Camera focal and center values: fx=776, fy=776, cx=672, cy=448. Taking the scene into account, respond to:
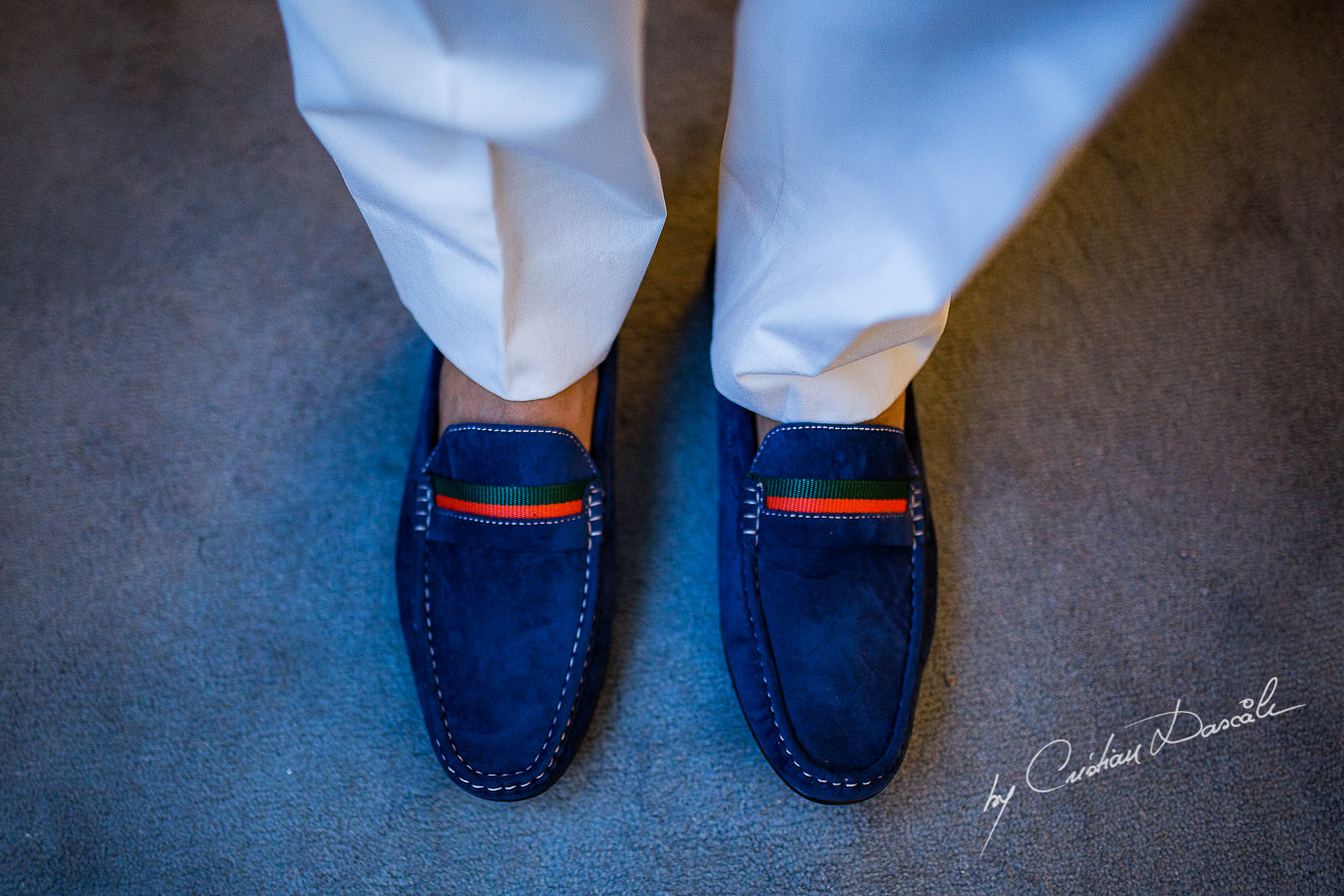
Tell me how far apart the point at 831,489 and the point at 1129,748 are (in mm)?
342

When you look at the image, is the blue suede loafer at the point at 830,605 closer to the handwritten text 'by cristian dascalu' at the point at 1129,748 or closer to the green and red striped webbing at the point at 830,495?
the green and red striped webbing at the point at 830,495

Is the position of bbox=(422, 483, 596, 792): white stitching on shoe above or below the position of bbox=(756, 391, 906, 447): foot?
below

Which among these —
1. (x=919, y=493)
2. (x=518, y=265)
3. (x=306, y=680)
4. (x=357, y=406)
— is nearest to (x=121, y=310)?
(x=357, y=406)

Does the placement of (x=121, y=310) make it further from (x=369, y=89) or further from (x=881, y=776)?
(x=881, y=776)

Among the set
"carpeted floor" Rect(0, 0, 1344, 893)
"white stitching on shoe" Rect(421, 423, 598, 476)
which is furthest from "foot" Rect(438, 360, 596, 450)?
Answer: "carpeted floor" Rect(0, 0, 1344, 893)

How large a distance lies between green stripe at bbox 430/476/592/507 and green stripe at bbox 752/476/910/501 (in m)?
0.15

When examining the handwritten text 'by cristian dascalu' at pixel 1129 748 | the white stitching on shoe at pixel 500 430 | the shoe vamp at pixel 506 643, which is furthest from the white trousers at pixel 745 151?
the handwritten text 'by cristian dascalu' at pixel 1129 748

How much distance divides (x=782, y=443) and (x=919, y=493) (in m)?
0.12

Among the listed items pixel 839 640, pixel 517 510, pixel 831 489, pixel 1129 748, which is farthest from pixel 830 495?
pixel 1129 748

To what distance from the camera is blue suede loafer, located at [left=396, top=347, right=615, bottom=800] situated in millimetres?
561

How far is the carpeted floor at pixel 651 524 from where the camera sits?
1.98 ft

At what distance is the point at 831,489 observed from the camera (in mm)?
576

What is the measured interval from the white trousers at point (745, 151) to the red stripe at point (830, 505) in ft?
0.30

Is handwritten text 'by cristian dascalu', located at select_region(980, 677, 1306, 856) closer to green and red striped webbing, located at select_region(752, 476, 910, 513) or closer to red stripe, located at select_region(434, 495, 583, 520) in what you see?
green and red striped webbing, located at select_region(752, 476, 910, 513)
